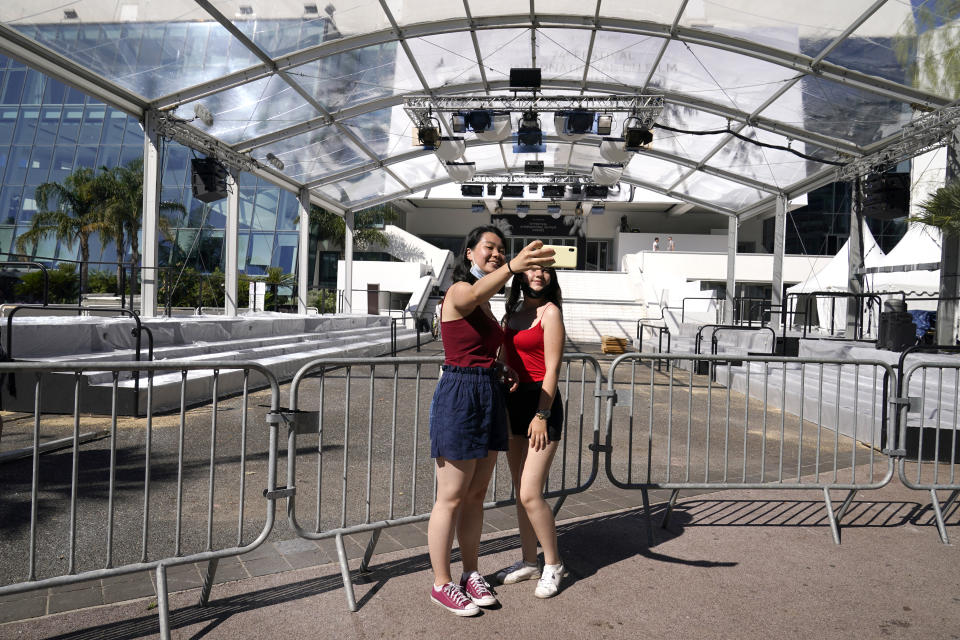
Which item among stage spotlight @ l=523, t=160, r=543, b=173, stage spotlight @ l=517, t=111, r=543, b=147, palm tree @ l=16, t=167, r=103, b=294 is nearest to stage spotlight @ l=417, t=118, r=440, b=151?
stage spotlight @ l=517, t=111, r=543, b=147

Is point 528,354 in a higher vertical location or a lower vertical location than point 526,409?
higher

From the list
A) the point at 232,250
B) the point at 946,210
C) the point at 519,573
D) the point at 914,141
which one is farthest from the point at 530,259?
the point at 232,250

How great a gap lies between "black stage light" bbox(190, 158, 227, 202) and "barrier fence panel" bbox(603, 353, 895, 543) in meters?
10.6

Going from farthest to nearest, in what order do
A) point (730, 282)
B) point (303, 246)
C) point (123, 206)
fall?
point (123, 206) → point (730, 282) → point (303, 246)

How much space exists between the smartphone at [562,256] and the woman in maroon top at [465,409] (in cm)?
24

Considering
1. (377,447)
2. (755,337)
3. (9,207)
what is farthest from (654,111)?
(9,207)

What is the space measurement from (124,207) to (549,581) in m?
37.7

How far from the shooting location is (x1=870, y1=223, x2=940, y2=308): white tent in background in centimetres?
1756

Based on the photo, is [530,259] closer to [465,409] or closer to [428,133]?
[465,409]

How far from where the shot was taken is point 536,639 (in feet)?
9.41

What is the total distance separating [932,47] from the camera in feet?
34.0

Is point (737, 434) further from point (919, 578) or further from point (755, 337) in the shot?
point (755, 337)

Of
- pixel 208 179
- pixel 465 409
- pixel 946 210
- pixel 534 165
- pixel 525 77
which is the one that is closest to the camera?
pixel 465 409

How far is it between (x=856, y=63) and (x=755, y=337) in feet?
25.3
